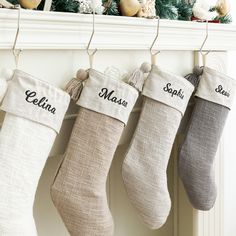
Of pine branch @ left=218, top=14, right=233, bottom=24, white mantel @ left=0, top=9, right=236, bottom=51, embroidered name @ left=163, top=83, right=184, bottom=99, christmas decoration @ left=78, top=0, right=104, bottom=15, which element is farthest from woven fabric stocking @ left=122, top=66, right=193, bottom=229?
pine branch @ left=218, top=14, right=233, bottom=24

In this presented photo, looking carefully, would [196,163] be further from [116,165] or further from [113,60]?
[113,60]

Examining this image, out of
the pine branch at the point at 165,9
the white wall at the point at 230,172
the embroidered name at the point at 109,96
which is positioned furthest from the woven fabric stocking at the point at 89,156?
the white wall at the point at 230,172

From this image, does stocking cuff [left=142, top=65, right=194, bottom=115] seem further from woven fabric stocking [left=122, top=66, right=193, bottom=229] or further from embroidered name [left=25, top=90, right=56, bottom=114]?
embroidered name [left=25, top=90, right=56, bottom=114]

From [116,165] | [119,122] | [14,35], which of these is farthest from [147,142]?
[14,35]

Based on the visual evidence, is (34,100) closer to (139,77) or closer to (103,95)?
(103,95)

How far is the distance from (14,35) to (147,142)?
1.45 feet

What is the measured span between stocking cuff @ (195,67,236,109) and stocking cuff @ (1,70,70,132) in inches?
18.3

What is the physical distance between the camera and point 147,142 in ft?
3.59

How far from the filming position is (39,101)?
0.86 metres

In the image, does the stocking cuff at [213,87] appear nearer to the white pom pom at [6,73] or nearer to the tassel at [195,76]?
the tassel at [195,76]

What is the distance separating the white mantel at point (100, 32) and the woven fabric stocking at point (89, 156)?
0.30 ft

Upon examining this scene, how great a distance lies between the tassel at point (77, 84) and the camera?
96cm

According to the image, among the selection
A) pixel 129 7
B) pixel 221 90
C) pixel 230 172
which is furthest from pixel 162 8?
pixel 230 172

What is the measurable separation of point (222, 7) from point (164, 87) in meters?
0.36
